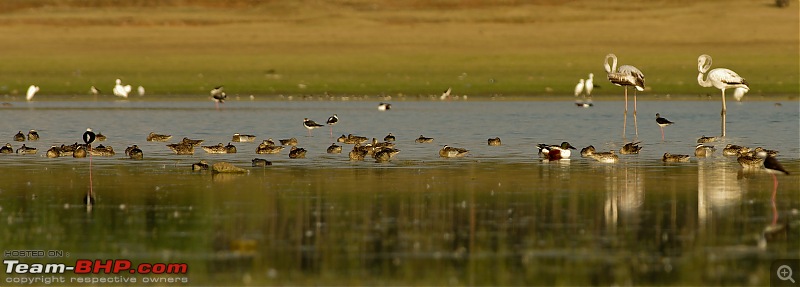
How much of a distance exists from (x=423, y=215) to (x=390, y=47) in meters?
47.3

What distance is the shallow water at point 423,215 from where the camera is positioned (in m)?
13.0

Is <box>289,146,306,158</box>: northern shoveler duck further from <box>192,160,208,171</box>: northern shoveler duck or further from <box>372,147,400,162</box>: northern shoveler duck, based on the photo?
<box>192,160,208,171</box>: northern shoveler duck

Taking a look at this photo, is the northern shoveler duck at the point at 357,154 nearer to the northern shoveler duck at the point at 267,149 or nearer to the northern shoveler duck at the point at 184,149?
the northern shoveler duck at the point at 267,149

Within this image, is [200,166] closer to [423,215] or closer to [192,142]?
[192,142]

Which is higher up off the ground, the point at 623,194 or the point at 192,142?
the point at 192,142

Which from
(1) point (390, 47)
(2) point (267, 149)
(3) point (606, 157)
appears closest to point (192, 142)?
(2) point (267, 149)

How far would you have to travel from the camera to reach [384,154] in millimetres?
23891

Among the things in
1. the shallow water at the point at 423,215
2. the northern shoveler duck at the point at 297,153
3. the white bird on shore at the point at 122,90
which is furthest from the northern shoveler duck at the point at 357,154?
the white bird on shore at the point at 122,90

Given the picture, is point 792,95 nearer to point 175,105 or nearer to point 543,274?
point 175,105

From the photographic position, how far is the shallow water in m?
13.0

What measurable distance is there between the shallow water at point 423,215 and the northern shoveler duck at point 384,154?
0.65ft

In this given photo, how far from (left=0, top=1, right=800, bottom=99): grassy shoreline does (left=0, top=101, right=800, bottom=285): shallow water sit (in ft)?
74.1

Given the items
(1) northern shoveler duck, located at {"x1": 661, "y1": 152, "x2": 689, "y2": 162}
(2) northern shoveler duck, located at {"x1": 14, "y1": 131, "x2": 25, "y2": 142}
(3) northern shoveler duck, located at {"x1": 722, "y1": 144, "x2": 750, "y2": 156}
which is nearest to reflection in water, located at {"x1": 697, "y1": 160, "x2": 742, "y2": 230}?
(1) northern shoveler duck, located at {"x1": 661, "y1": 152, "x2": 689, "y2": 162}

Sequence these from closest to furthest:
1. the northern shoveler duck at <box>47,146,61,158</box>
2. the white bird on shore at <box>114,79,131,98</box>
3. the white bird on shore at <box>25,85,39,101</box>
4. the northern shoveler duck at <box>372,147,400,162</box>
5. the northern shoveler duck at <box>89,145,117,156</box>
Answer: the northern shoveler duck at <box>372,147,400,162</box>, the northern shoveler duck at <box>47,146,61,158</box>, the northern shoveler duck at <box>89,145,117,156</box>, the white bird on shore at <box>25,85,39,101</box>, the white bird on shore at <box>114,79,131,98</box>
